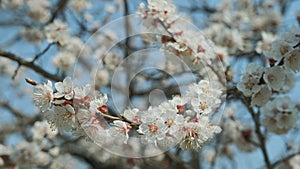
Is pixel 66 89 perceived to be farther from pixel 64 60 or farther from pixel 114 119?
pixel 64 60

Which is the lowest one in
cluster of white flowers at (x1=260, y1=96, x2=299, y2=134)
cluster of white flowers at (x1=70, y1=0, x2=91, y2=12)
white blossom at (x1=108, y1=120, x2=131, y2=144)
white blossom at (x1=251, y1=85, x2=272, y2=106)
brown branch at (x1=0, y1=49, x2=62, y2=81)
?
white blossom at (x1=108, y1=120, x2=131, y2=144)

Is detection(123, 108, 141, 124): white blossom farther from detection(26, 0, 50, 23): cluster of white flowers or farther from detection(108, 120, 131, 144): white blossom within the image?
detection(26, 0, 50, 23): cluster of white flowers

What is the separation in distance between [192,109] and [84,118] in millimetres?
413

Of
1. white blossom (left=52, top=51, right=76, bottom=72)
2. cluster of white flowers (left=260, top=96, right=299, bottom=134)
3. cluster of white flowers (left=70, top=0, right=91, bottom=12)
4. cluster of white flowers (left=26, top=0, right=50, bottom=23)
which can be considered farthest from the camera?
cluster of white flowers (left=70, top=0, right=91, bottom=12)

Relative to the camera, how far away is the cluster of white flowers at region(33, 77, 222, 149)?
1.67 metres

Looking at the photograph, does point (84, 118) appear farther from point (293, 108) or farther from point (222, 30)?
point (222, 30)

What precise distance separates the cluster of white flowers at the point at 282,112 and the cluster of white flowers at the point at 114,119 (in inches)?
33.7

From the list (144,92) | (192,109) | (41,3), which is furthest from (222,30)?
(192,109)

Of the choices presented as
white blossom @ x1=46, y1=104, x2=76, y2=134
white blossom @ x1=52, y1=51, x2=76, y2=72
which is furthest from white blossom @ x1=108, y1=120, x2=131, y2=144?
white blossom @ x1=52, y1=51, x2=76, y2=72

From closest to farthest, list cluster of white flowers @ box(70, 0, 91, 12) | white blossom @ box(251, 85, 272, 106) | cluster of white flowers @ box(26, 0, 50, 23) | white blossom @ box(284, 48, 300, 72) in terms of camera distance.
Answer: white blossom @ box(284, 48, 300, 72) → white blossom @ box(251, 85, 272, 106) → cluster of white flowers @ box(26, 0, 50, 23) → cluster of white flowers @ box(70, 0, 91, 12)

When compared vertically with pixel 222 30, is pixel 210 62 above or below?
A: below

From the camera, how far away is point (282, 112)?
250 cm

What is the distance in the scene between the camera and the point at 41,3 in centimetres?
420

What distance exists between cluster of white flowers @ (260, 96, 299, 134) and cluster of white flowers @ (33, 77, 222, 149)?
86 centimetres
